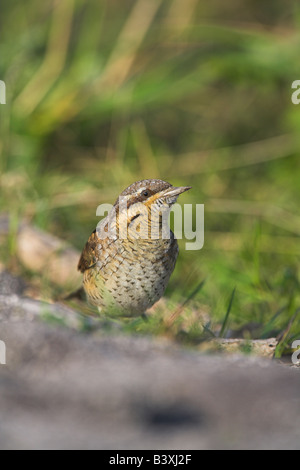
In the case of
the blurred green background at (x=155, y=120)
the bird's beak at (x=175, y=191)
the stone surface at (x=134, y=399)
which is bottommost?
the stone surface at (x=134, y=399)

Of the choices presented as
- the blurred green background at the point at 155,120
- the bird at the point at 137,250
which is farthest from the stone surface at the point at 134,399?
the blurred green background at the point at 155,120

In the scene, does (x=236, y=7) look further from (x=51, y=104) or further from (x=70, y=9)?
(x=51, y=104)

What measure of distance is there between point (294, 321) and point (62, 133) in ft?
12.8

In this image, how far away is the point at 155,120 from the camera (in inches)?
292

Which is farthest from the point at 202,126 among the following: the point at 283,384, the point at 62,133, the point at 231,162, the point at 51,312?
the point at 283,384

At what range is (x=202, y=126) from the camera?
7.36m

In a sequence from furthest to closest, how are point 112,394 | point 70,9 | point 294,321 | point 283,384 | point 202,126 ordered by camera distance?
point 202,126
point 70,9
point 294,321
point 283,384
point 112,394

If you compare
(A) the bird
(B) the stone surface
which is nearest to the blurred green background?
(A) the bird

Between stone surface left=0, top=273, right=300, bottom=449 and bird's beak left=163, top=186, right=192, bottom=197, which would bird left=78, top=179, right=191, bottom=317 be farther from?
stone surface left=0, top=273, right=300, bottom=449

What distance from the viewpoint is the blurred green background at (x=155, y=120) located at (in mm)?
5656

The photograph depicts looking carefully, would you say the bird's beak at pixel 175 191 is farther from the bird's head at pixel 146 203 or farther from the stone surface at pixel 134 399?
the stone surface at pixel 134 399

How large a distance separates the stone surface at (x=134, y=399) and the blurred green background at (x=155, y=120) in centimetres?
276

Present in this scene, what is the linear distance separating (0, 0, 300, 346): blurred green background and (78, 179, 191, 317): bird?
6.02 feet

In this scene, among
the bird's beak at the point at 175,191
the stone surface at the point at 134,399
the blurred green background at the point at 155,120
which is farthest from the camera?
the blurred green background at the point at 155,120
